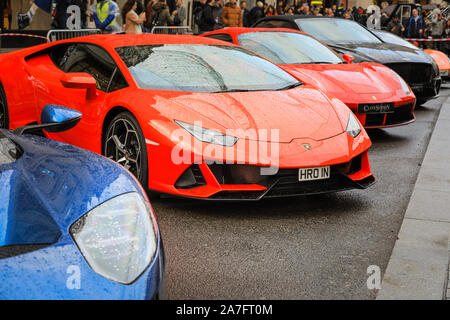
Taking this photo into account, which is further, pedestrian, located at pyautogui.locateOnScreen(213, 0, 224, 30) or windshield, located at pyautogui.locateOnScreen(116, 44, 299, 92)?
pedestrian, located at pyautogui.locateOnScreen(213, 0, 224, 30)

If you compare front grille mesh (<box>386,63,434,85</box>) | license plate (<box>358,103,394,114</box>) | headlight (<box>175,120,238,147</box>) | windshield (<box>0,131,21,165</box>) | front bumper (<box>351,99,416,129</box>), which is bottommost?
front bumper (<box>351,99,416,129</box>)

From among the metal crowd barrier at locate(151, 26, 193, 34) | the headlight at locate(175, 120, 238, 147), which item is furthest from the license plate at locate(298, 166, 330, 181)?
the metal crowd barrier at locate(151, 26, 193, 34)

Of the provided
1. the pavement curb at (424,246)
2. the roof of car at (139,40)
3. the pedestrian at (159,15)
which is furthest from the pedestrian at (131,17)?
the pavement curb at (424,246)

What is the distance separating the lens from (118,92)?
16.5ft

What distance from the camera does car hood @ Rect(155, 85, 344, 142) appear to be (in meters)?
4.54

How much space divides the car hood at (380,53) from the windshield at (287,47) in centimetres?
93

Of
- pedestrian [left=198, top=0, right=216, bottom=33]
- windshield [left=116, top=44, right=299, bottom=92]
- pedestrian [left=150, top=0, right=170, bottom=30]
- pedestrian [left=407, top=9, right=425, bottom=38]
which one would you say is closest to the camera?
windshield [left=116, top=44, right=299, bottom=92]

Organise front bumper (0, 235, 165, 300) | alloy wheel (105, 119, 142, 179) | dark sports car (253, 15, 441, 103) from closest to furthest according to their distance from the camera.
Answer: front bumper (0, 235, 165, 300), alloy wheel (105, 119, 142, 179), dark sports car (253, 15, 441, 103)

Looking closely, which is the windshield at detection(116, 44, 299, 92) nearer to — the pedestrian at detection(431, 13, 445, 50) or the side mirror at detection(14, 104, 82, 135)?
the side mirror at detection(14, 104, 82, 135)

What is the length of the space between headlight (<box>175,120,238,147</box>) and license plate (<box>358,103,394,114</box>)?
10.3ft

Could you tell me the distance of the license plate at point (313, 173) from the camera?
14.6 ft

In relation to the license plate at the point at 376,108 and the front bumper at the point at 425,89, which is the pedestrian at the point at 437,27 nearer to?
the front bumper at the point at 425,89

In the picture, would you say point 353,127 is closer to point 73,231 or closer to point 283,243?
point 283,243

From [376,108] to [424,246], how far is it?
135 inches
